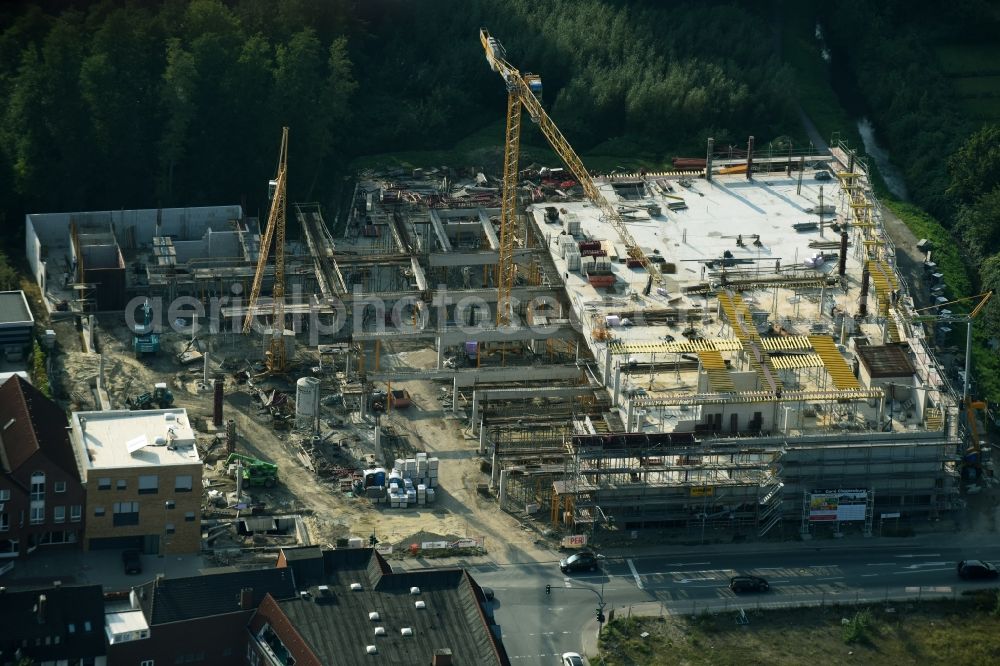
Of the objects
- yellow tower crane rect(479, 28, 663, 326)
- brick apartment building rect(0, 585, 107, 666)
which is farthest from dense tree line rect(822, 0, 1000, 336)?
brick apartment building rect(0, 585, 107, 666)

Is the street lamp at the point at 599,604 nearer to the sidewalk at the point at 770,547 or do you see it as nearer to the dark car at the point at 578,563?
the dark car at the point at 578,563

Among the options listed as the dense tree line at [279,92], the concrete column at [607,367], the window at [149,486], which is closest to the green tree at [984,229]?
the dense tree line at [279,92]

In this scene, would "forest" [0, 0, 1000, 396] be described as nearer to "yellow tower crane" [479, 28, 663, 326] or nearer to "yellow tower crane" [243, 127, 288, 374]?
"yellow tower crane" [243, 127, 288, 374]

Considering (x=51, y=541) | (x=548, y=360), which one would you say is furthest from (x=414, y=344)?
(x=51, y=541)

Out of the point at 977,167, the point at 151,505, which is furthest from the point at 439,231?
the point at 151,505

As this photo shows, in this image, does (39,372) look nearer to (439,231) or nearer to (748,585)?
(439,231)

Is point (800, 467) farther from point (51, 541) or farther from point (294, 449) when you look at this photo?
point (51, 541)

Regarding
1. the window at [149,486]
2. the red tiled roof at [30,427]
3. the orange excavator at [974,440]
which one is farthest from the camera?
the orange excavator at [974,440]
